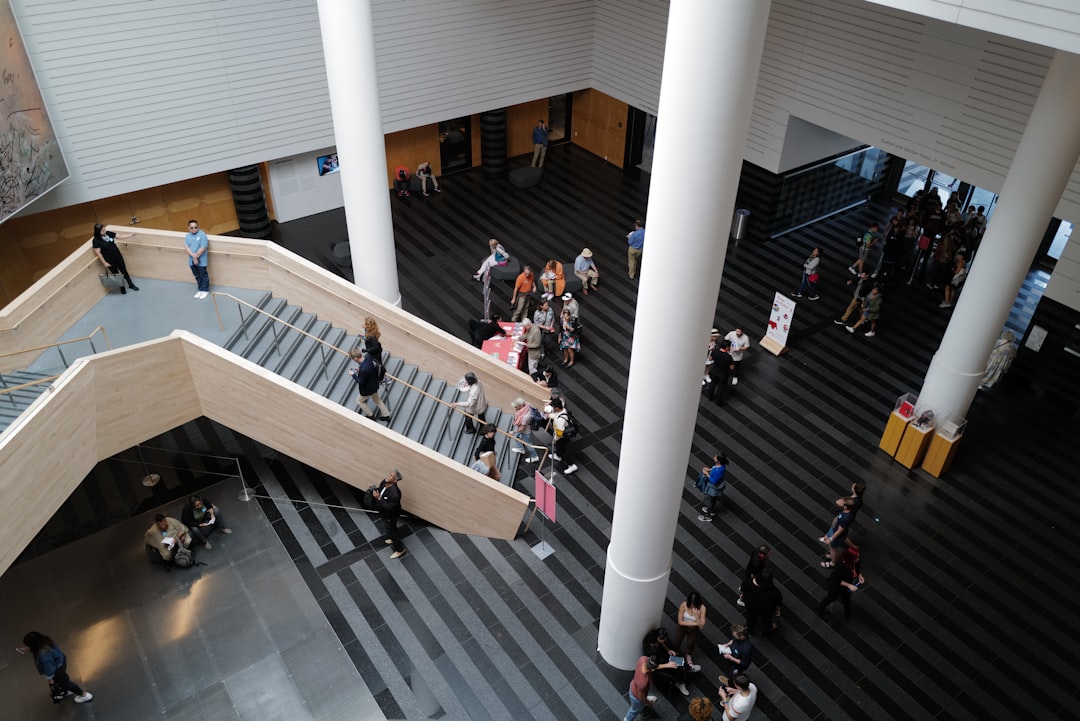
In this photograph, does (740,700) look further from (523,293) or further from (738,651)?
(523,293)

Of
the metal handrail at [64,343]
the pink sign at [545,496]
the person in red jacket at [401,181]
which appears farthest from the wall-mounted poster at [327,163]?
the pink sign at [545,496]

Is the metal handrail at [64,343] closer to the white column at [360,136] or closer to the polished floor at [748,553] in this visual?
the polished floor at [748,553]

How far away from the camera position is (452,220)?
715 inches

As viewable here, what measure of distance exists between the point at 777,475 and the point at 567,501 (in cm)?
320

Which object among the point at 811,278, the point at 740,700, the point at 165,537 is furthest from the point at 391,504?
the point at 811,278

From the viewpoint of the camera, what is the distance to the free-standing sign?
13.9m

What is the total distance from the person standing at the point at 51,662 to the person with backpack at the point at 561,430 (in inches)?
248

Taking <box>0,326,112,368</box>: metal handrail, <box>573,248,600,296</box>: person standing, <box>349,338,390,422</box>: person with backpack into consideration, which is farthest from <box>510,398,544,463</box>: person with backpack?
<box>0,326,112,368</box>: metal handrail

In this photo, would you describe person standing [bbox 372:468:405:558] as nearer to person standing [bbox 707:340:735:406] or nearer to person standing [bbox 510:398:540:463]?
person standing [bbox 510:398:540:463]

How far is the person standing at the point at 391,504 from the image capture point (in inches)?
401

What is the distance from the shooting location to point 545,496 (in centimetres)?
1009

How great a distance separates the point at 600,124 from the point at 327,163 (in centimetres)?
698

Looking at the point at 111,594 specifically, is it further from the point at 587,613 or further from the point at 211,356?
the point at 587,613

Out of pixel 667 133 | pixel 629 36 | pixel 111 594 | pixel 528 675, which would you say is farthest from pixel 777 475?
pixel 629 36
